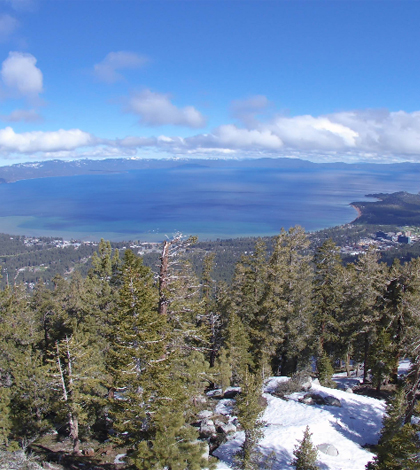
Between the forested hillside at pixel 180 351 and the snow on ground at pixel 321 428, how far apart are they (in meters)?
1.25

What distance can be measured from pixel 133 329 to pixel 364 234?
192261 mm

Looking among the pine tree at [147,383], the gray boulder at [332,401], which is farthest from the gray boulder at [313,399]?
the pine tree at [147,383]

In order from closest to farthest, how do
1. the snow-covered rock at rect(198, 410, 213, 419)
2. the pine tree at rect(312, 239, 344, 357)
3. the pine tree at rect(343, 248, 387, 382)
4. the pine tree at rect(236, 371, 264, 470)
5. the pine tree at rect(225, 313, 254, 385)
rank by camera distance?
the pine tree at rect(236, 371, 264, 470) → the snow-covered rock at rect(198, 410, 213, 419) → the pine tree at rect(225, 313, 254, 385) → the pine tree at rect(343, 248, 387, 382) → the pine tree at rect(312, 239, 344, 357)

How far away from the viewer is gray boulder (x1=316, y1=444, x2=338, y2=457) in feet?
52.5

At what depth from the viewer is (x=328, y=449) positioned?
53.1ft

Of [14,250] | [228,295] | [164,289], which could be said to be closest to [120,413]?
[164,289]

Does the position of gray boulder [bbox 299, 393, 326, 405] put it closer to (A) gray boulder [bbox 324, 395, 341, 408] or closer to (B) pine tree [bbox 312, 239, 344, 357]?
(A) gray boulder [bbox 324, 395, 341, 408]

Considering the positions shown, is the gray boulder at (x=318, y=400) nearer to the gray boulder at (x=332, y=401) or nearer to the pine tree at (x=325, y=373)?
the gray boulder at (x=332, y=401)

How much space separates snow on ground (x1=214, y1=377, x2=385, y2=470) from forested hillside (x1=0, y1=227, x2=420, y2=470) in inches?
49.3

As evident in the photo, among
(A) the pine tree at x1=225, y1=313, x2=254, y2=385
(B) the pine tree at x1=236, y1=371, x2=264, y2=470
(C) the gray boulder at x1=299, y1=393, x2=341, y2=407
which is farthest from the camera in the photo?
(A) the pine tree at x1=225, y1=313, x2=254, y2=385

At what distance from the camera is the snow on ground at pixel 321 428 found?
15.6 meters

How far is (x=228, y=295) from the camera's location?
94.0 ft

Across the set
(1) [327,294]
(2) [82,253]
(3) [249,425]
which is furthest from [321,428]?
(2) [82,253]

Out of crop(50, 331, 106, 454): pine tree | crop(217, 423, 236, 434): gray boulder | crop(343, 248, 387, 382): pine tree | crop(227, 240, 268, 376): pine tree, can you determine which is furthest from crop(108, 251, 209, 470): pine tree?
crop(343, 248, 387, 382): pine tree
